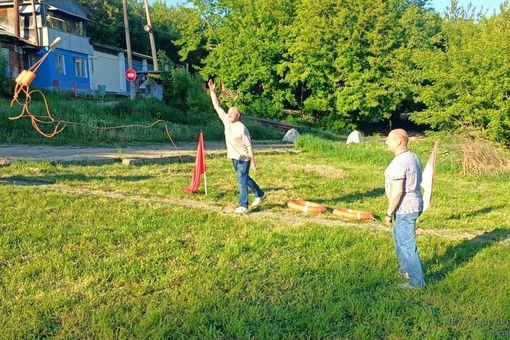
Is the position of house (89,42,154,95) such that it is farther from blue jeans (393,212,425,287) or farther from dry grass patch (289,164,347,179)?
blue jeans (393,212,425,287)

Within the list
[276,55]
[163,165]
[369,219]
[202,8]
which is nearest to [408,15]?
[276,55]

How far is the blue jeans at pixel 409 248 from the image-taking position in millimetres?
5270

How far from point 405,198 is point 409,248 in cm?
52

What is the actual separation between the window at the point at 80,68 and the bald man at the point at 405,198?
3911 centimetres

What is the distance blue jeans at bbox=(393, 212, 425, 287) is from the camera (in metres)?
5.27

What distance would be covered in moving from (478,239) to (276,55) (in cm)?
3344

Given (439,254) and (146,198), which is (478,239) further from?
(146,198)

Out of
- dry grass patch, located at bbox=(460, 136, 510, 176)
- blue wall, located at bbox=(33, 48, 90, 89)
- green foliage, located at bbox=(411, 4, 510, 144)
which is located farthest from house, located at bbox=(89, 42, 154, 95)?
dry grass patch, located at bbox=(460, 136, 510, 176)

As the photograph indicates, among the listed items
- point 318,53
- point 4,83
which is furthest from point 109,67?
point 4,83

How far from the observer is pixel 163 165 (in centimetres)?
1256

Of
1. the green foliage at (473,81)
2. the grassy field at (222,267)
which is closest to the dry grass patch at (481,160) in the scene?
the grassy field at (222,267)

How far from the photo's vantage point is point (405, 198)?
5.26 meters

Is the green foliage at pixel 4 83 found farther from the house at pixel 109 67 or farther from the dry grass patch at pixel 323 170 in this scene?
the dry grass patch at pixel 323 170

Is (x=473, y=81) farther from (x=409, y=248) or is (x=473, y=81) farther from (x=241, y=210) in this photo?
(x=409, y=248)
